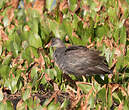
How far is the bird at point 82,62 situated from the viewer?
4.98m

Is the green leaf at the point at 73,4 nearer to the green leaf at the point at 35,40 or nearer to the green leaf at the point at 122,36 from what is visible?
the green leaf at the point at 35,40

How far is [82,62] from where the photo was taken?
5.03m

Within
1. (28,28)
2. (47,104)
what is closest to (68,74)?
(28,28)

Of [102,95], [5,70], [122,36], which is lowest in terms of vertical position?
[102,95]

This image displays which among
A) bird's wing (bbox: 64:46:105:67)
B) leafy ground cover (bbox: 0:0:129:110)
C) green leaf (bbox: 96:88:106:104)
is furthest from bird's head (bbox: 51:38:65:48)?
green leaf (bbox: 96:88:106:104)

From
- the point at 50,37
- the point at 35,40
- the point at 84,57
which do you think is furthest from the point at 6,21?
the point at 84,57

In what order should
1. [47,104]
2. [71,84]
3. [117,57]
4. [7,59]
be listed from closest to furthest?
1. [47,104]
2. [117,57]
3. [7,59]
4. [71,84]

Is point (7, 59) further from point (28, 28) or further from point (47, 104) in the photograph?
point (47, 104)

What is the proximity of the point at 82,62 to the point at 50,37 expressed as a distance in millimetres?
805

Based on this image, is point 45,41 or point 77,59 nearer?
point 77,59

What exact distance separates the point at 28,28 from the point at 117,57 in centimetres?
138

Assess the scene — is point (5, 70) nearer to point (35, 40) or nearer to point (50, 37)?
point (35, 40)

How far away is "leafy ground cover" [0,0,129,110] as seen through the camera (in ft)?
16.0

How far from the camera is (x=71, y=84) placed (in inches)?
211
